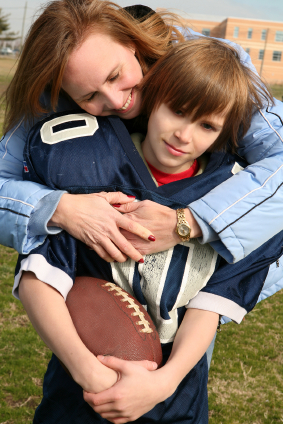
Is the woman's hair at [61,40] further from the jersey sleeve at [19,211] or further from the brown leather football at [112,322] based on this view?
the brown leather football at [112,322]

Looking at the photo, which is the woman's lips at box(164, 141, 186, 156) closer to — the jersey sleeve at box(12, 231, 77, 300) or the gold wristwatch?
the gold wristwatch

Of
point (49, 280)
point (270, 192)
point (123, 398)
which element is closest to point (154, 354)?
point (123, 398)

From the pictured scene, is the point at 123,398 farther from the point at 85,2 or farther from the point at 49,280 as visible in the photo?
the point at 85,2

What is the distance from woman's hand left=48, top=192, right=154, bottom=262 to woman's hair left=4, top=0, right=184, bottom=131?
543 mm

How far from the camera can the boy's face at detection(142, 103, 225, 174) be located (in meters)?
1.88

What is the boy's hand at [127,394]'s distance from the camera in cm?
151

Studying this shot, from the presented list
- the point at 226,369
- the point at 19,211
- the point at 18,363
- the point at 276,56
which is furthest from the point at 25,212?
the point at 276,56

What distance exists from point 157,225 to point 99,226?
0.24 meters

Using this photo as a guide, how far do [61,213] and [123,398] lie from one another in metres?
0.75

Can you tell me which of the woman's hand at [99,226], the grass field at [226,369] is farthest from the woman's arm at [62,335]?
the grass field at [226,369]

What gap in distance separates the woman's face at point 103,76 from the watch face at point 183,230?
2.15 feet

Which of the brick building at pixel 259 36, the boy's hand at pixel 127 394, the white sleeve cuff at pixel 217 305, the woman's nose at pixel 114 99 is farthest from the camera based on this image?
the brick building at pixel 259 36

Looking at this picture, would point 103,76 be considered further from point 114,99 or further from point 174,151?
point 174,151

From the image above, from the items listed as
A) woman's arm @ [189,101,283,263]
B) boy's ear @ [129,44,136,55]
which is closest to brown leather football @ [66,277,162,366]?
woman's arm @ [189,101,283,263]
